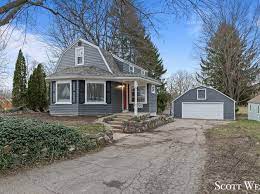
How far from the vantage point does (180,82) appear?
46.0 m

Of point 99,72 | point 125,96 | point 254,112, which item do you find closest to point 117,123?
point 99,72

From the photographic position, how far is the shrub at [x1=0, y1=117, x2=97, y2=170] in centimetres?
567

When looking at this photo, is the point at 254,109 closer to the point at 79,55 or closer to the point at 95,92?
the point at 95,92

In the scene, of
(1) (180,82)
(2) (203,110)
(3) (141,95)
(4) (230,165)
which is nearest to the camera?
(4) (230,165)

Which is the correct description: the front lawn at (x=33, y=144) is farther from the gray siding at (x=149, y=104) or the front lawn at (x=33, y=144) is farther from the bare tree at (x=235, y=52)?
the bare tree at (x=235, y=52)

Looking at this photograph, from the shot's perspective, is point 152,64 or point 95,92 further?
point 152,64

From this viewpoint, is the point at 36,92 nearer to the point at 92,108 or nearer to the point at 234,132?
the point at 92,108

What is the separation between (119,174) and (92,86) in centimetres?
1155

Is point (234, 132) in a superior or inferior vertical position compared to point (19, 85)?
inferior

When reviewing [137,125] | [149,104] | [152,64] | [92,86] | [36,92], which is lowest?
[137,125]

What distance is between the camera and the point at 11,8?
26.2 ft

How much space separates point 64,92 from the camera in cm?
1672

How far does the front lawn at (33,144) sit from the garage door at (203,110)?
2105cm

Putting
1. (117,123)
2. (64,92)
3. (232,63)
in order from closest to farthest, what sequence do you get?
(117,123), (64,92), (232,63)
